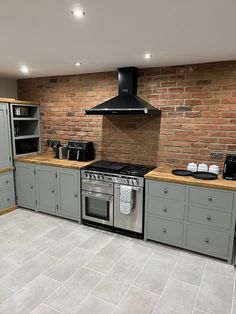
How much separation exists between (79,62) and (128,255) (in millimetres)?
2624

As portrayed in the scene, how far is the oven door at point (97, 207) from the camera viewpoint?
3.29 metres

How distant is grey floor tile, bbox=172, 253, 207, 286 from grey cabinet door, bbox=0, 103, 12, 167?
312 cm

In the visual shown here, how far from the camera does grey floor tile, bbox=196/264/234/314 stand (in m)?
2.01

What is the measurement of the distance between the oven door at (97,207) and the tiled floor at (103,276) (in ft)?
0.72

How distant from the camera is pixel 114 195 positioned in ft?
10.5

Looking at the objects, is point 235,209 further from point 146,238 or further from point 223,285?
point 146,238

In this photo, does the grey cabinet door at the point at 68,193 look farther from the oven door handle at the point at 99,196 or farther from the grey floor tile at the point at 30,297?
the grey floor tile at the point at 30,297

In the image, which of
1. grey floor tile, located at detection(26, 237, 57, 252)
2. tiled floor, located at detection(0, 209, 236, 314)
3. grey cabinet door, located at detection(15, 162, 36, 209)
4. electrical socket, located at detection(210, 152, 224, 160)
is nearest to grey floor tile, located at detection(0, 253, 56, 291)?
tiled floor, located at detection(0, 209, 236, 314)

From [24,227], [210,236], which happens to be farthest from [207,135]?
[24,227]

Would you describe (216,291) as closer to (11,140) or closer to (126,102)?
(126,102)

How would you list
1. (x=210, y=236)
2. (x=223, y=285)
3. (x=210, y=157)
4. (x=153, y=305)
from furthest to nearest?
(x=210, y=157) < (x=210, y=236) < (x=223, y=285) < (x=153, y=305)

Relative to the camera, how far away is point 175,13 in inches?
63.2

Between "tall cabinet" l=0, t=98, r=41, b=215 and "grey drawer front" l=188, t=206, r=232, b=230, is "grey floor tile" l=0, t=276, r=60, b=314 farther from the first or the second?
"tall cabinet" l=0, t=98, r=41, b=215

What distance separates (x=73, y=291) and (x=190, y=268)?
1299mm
